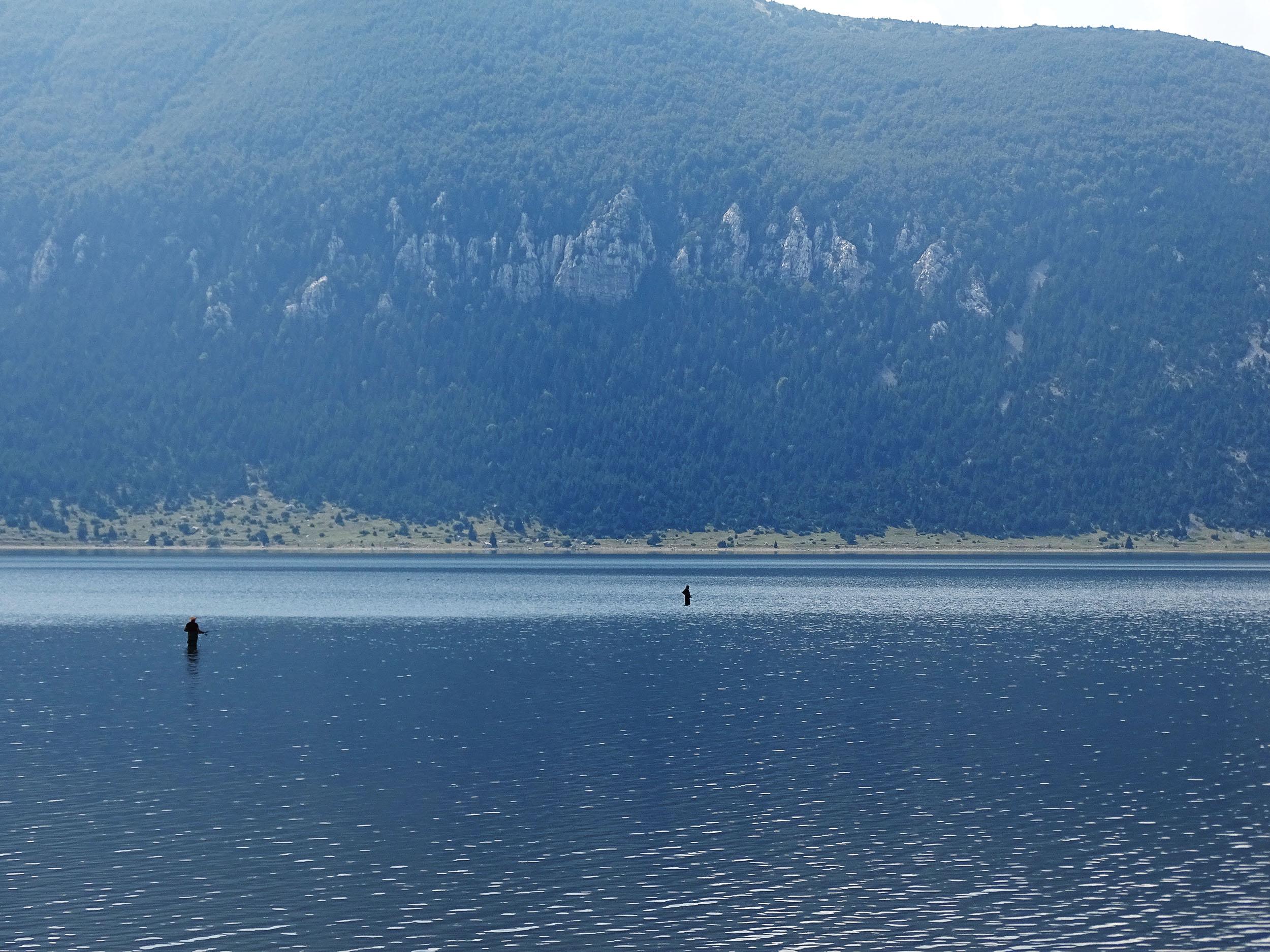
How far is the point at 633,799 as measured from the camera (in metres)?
60.7

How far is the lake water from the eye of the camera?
44.5 meters

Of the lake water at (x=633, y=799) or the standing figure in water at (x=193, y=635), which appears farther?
the standing figure in water at (x=193, y=635)

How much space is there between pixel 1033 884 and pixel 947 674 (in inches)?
2229

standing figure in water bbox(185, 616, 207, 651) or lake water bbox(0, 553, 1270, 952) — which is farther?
standing figure in water bbox(185, 616, 207, 651)

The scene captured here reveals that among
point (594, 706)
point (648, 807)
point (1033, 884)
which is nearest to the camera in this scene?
point (1033, 884)

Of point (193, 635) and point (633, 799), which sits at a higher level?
point (193, 635)

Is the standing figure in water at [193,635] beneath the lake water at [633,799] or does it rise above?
above

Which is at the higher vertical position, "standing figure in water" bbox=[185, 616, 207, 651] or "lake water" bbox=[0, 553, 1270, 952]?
"standing figure in water" bbox=[185, 616, 207, 651]

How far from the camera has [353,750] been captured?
71.4 m

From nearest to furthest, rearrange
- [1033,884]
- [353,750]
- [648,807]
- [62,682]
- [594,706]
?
[1033,884] < [648,807] < [353,750] < [594,706] < [62,682]

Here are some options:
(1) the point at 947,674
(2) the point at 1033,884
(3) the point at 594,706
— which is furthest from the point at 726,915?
(1) the point at 947,674

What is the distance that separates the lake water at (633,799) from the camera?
44.5 metres

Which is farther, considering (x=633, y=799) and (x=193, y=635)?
(x=193, y=635)

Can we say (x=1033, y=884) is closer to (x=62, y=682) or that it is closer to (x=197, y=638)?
(x=62, y=682)
